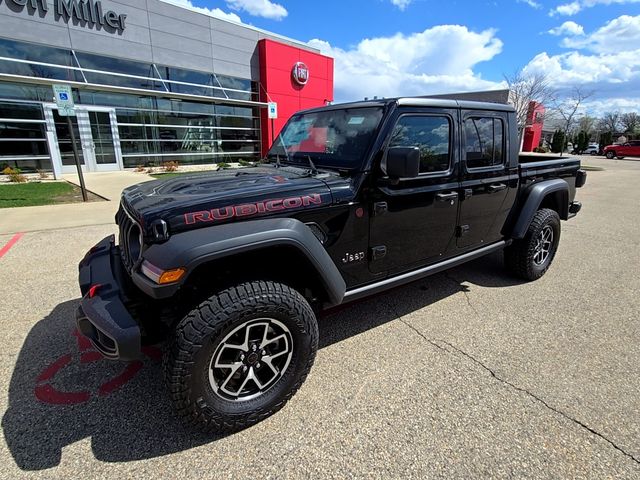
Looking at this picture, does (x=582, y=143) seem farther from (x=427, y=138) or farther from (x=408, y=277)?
(x=408, y=277)

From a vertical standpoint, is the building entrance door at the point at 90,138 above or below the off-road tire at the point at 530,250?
above

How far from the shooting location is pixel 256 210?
2203mm

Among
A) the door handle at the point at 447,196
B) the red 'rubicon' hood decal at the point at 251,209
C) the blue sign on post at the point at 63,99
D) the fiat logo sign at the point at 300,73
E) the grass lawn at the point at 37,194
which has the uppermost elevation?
the fiat logo sign at the point at 300,73

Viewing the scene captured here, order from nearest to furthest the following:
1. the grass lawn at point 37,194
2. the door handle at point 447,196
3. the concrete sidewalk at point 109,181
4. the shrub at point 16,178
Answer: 1. the door handle at point 447,196
2. the grass lawn at point 37,194
3. the concrete sidewalk at point 109,181
4. the shrub at point 16,178

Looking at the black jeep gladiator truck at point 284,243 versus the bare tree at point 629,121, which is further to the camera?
the bare tree at point 629,121

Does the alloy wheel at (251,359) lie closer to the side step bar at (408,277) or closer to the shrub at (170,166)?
the side step bar at (408,277)

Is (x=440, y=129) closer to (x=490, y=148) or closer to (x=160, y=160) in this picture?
(x=490, y=148)

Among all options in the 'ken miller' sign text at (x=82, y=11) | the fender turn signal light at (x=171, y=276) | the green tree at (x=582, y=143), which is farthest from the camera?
the green tree at (x=582, y=143)

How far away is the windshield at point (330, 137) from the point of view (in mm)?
2727

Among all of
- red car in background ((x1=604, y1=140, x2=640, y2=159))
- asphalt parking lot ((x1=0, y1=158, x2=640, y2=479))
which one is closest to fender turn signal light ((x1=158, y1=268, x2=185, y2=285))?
asphalt parking lot ((x1=0, y1=158, x2=640, y2=479))

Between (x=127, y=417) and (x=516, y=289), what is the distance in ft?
12.5

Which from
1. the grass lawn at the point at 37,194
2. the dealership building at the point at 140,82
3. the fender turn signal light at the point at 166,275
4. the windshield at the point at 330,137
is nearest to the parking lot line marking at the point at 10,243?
the grass lawn at the point at 37,194

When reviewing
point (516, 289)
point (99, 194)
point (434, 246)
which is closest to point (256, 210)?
point (434, 246)

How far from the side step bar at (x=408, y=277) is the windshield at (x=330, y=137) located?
90cm
